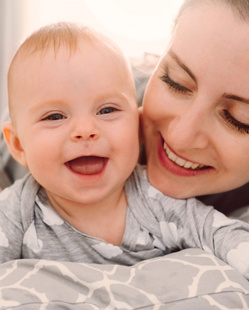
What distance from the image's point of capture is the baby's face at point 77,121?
1.18m

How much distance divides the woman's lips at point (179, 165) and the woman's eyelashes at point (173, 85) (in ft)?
0.62

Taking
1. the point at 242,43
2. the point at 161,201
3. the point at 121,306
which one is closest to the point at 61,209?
the point at 161,201

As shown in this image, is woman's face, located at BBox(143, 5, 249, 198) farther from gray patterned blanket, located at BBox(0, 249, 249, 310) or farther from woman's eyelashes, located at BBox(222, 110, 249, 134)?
gray patterned blanket, located at BBox(0, 249, 249, 310)

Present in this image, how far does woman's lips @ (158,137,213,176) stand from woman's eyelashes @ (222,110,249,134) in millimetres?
172

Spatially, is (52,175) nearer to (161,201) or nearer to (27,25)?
(161,201)

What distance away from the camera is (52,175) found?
122 cm

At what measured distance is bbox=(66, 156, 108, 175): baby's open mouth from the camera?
125cm

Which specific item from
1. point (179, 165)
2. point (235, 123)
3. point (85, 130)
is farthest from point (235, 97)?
point (85, 130)

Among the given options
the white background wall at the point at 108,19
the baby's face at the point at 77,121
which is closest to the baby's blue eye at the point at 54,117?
the baby's face at the point at 77,121

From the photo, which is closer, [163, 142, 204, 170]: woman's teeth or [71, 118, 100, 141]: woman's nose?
[71, 118, 100, 141]: woman's nose

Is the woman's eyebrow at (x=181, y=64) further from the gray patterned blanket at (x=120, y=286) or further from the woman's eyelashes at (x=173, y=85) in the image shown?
the gray patterned blanket at (x=120, y=286)

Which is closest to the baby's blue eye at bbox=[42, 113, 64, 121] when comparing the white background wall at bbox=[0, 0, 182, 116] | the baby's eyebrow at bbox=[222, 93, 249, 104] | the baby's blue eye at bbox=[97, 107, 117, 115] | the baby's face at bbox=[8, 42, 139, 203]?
the baby's face at bbox=[8, 42, 139, 203]

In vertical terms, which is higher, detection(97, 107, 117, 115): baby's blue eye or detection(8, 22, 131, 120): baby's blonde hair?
detection(8, 22, 131, 120): baby's blonde hair

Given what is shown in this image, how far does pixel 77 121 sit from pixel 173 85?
31 cm
